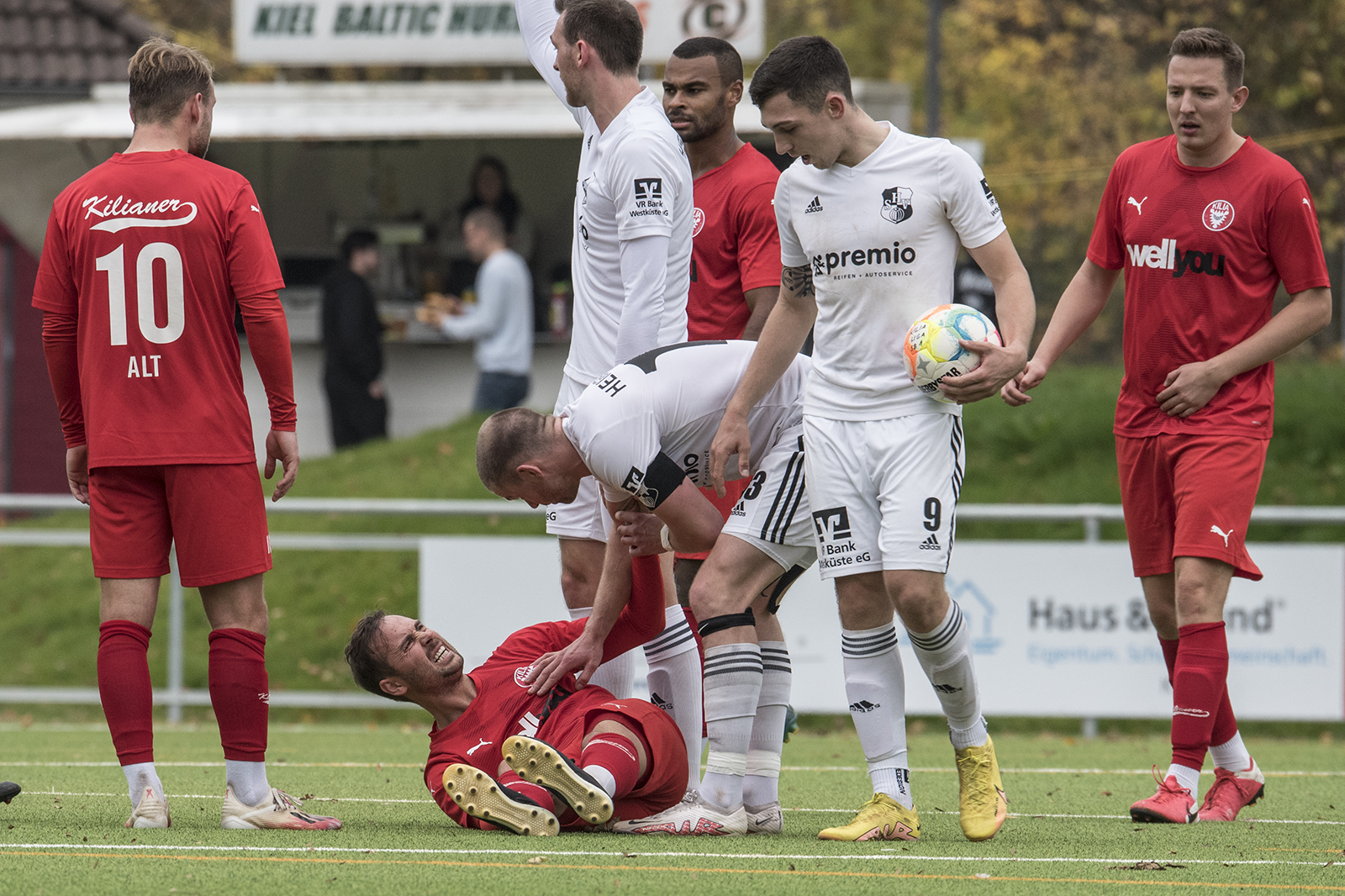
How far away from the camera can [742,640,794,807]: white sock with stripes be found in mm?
5582

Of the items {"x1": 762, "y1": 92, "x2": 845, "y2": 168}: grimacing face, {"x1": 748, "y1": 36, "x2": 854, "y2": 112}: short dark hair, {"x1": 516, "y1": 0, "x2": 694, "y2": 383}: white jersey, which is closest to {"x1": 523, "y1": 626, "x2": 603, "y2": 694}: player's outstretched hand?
{"x1": 516, "y1": 0, "x2": 694, "y2": 383}: white jersey

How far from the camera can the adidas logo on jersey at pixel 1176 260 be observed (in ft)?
19.6

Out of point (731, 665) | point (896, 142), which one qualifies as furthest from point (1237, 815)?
point (896, 142)

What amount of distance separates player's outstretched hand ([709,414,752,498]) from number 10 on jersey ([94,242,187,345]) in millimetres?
1684

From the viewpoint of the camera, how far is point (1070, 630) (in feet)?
33.9

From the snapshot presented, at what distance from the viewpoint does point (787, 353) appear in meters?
5.47

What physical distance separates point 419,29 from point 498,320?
208 inches

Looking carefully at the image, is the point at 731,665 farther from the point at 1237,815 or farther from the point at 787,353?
the point at 1237,815

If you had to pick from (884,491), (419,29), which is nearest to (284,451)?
(884,491)

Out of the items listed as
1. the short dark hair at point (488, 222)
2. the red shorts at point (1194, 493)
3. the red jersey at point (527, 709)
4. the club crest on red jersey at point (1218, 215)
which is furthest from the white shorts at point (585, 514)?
the short dark hair at point (488, 222)

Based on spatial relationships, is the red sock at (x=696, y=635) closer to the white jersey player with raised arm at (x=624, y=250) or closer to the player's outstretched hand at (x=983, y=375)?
the white jersey player with raised arm at (x=624, y=250)

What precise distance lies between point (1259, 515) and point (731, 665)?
5657 millimetres

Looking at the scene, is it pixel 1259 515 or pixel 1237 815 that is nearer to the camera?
pixel 1237 815

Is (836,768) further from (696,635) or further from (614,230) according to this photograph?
(614,230)
